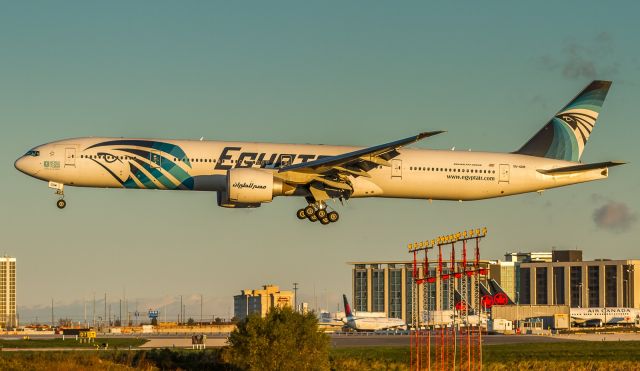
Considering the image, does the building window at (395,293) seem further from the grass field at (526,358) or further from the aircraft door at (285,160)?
the aircraft door at (285,160)

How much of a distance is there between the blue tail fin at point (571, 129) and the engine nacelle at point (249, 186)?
19.6 m

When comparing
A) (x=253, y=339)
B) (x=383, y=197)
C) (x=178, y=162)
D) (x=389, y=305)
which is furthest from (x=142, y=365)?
(x=389, y=305)

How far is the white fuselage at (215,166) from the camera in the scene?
64062 mm

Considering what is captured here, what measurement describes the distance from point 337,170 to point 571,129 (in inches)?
805

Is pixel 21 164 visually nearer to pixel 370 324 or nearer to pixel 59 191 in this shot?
pixel 59 191

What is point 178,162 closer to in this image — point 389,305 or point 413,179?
point 413,179

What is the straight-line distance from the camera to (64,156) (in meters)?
64.3

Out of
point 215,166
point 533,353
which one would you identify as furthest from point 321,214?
point 533,353

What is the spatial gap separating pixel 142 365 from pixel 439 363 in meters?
16.1

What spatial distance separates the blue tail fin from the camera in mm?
73625

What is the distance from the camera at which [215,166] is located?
64562 mm

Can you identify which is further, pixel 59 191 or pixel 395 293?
pixel 395 293

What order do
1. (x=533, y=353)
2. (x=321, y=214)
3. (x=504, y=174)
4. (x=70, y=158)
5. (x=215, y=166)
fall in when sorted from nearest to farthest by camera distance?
1. (x=70, y=158)
2. (x=215, y=166)
3. (x=321, y=214)
4. (x=533, y=353)
5. (x=504, y=174)

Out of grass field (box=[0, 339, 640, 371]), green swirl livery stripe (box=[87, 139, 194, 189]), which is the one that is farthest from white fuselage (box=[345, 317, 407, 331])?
green swirl livery stripe (box=[87, 139, 194, 189])
